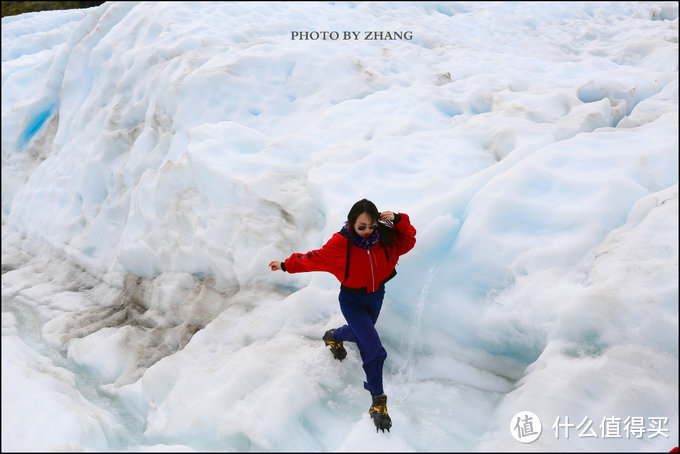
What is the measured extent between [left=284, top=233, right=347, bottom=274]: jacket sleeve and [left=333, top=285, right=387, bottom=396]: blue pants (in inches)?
8.7

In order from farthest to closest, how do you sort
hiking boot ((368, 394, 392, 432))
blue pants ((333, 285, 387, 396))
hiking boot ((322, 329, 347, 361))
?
hiking boot ((322, 329, 347, 361)) < blue pants ((333, 285, 387, 396)) < hiking boot ((368, 394, 392, 432))

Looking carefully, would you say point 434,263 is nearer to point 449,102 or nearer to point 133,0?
point 449,102

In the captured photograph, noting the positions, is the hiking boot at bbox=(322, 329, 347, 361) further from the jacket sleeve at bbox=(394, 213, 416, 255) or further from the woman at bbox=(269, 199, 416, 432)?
the jacket sleeve at bbox=(394, 213, 416, 255)

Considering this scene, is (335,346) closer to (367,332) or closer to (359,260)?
(367,332)

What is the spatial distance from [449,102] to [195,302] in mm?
3755

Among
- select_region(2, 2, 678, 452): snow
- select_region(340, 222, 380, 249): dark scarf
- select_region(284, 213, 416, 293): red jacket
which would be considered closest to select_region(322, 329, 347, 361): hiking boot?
select_region(2, 2, 678, 452): snow

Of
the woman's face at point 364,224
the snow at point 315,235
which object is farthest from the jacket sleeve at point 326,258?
the snow at point 315,235

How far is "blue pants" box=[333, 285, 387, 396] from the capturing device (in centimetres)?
270

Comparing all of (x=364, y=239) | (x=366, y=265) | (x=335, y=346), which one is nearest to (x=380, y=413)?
(x=335, y=346)

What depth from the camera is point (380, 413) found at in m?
2.61

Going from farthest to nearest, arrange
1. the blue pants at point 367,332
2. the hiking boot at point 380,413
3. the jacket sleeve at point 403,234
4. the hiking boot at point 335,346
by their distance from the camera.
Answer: the hiking boot at point 335,346
the jacket sleeve at point 403,234
the blue pants at point 367,332
the hiking boot at point 380,413

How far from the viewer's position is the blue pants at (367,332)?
2.70 metres

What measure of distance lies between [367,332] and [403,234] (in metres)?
0.63

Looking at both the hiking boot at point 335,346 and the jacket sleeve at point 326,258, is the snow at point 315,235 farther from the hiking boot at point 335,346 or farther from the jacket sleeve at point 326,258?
the jacket sleeve at point 326,258
